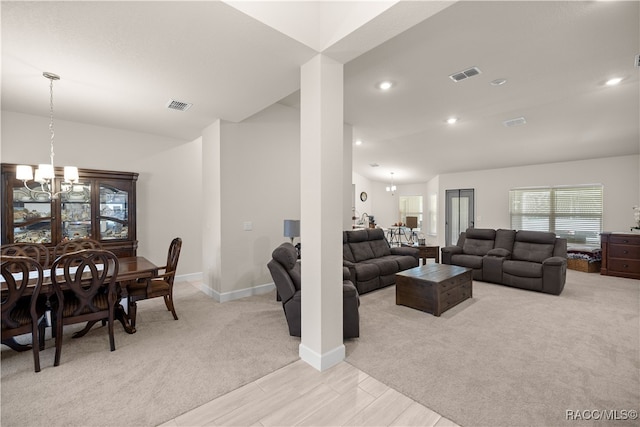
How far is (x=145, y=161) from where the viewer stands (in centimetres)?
498

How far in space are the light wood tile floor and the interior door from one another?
7.75m

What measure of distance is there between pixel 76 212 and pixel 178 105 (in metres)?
2.26

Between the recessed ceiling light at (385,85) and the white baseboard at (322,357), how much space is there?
3263 millimetres

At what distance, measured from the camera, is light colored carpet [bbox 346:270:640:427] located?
6.60ft

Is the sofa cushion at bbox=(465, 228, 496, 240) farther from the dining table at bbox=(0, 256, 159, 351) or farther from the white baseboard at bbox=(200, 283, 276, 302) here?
the dining table at bbox=(0, 256, 159, 351)

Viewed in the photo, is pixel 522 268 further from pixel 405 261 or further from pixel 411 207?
pixel 411 207

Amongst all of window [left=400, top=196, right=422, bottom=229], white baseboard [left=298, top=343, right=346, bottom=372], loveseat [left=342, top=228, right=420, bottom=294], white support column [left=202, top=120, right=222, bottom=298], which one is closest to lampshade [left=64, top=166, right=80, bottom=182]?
white support column [left=202, top=120, right=222, bottom=298]

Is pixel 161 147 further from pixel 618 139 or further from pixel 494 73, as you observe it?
pixel 618 139

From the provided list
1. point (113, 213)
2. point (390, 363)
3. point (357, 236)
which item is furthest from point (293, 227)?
point (113, 213)

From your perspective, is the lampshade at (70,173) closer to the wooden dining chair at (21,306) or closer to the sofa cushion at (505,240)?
the wooden dining chair at (21,306)

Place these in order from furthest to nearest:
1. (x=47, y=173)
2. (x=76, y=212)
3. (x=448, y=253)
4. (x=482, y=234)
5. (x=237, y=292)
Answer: (x=482, y=234), (x=448, y=253), (x=237, y=292), (x=76, y=212), (x=47, y=173)

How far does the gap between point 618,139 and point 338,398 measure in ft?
23.9

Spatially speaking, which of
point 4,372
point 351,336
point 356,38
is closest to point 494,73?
point 356,38

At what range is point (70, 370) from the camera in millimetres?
2445
